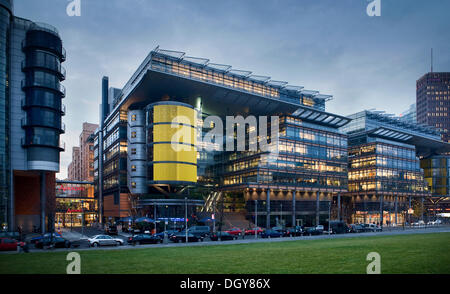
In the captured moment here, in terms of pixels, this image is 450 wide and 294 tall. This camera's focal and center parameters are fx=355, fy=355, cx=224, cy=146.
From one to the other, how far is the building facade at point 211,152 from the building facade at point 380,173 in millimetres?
13081

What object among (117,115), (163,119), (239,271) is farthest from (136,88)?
(239,271)

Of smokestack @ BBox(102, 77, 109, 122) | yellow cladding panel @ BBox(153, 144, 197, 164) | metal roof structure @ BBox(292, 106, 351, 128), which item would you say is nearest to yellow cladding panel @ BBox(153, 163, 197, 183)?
yellow cladding panel @ BBox(153, 144, 197, 164)

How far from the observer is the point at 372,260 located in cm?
2161

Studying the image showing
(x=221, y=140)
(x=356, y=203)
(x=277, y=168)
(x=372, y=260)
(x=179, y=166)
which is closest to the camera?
(x=372, y=260)

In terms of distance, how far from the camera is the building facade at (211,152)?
79.9m

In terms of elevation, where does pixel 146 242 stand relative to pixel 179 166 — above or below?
below

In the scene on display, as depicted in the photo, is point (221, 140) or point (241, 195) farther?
point (221, 140)

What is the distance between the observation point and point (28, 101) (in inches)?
2502

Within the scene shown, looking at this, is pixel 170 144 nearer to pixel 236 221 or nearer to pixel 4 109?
pixel 236 221

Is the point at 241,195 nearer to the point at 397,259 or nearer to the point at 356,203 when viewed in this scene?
the point at 356,203

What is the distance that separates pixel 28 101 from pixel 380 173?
9716 cm

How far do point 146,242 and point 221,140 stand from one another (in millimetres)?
62090

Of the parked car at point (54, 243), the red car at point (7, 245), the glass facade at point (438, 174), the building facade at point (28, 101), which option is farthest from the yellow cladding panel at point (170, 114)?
the glass facade at point (438, 174)

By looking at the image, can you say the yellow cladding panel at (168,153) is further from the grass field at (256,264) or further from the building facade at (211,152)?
the grass field at (256,264)
